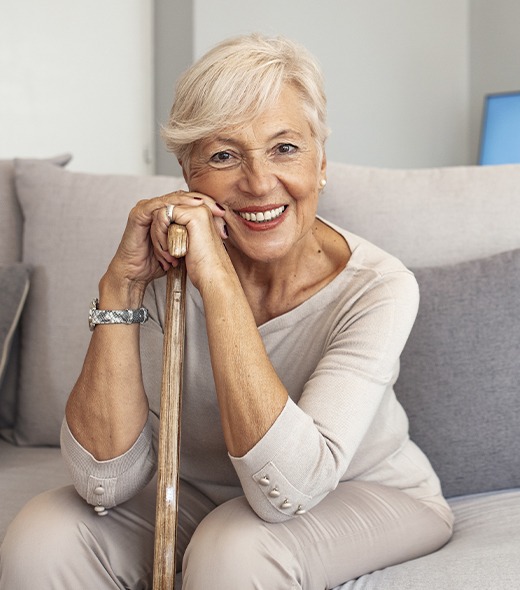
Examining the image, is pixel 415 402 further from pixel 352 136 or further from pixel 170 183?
pixel 352 136

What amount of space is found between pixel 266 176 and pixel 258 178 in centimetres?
1

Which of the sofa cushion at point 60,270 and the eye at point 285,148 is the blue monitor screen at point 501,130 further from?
the eye at point 285,148

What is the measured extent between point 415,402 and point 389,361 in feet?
1.26

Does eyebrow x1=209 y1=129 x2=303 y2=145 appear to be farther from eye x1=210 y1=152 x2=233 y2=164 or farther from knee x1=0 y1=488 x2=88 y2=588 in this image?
knee x1=0 y1=488 x2=88 y2=588

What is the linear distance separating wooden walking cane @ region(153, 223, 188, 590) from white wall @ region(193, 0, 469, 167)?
2571mm

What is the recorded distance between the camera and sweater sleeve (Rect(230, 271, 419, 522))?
125 cm

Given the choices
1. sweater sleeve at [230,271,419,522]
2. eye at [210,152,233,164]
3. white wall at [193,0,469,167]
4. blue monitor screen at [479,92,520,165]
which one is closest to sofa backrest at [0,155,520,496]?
sweater sleeve at [230,271,419,522]

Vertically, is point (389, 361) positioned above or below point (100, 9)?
below

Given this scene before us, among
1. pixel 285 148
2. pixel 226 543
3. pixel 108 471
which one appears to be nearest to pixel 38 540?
pixel 108 471

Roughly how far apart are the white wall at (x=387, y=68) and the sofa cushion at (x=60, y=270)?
1.83m

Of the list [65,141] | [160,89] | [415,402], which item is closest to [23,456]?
[415,402]

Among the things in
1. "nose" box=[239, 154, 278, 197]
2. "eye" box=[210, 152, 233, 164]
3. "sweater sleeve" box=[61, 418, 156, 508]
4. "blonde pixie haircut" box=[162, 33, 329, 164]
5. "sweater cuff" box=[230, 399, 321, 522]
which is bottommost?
"sweater sleeve" box=[61, 418, 156, 508]

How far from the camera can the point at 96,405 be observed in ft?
4.60

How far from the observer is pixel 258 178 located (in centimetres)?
144
